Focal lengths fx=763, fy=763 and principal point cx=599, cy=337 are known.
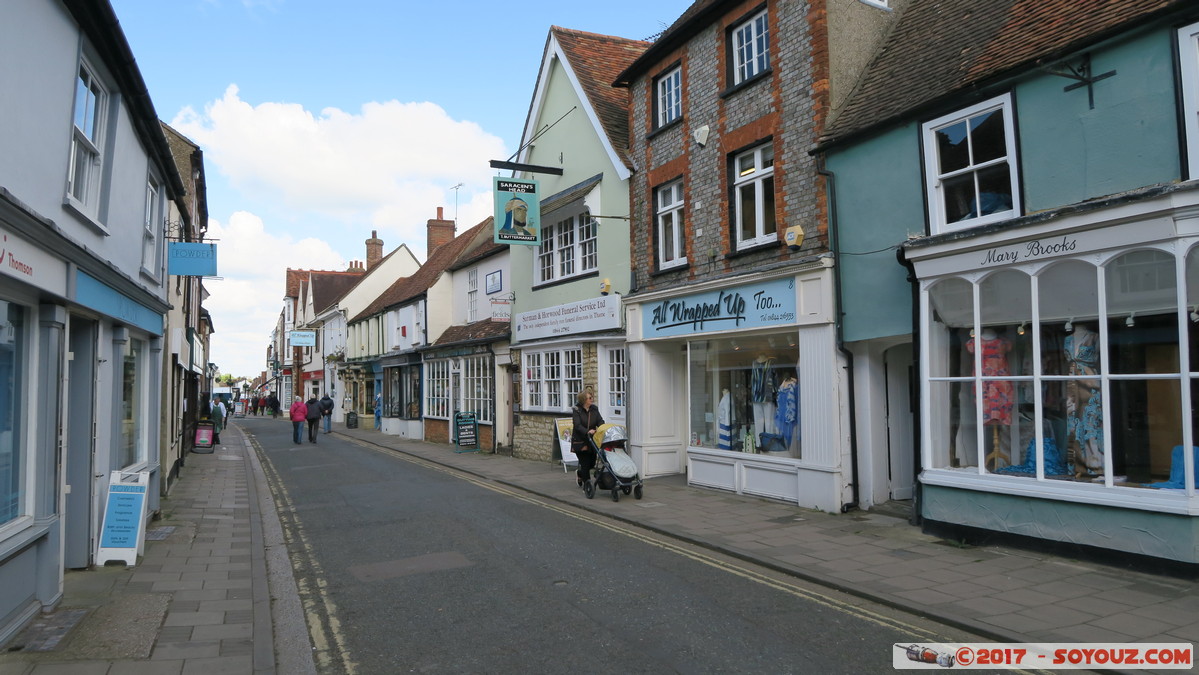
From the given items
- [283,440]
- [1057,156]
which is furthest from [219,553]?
[283,440]

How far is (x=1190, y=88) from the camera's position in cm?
692

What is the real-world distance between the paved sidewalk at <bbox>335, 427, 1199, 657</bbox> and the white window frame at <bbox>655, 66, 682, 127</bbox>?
292 inches

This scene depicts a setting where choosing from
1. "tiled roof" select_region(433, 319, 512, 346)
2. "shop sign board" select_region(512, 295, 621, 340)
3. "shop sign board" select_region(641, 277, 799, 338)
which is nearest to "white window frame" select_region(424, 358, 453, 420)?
"tiled roof" select_region(433, 319, 512, 346)

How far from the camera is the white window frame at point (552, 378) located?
17.9 meters

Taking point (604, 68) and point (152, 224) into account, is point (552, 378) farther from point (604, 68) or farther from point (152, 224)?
point (152, 224)

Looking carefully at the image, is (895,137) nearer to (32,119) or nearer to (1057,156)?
(1057,156)

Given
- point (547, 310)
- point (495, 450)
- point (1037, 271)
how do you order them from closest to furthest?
point (1037, 271), point (547, 310), point (495, 450)

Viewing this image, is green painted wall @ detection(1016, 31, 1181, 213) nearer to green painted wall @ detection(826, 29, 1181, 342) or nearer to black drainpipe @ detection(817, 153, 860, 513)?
green painted wall @ detection(826, 29, 1181, 342)

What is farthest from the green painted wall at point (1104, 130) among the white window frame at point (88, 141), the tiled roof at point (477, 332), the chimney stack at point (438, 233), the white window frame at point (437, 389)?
the chimney stack at point (438, 233)

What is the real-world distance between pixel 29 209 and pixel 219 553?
4.87m

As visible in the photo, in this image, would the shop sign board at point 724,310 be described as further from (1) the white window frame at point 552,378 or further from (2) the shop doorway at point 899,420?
(1) the white window frame at point 552,378

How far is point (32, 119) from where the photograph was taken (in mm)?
5832

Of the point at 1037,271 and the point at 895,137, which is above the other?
the point at 895,137

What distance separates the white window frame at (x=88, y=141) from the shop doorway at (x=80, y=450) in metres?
1.28
